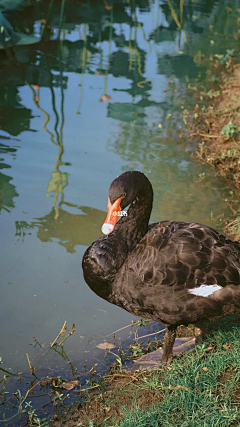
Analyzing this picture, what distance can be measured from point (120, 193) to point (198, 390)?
116 cm

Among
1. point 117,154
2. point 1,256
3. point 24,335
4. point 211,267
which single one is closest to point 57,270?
point 1,256

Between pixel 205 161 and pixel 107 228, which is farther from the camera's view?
pixel 205 161

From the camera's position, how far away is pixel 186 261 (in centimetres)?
281

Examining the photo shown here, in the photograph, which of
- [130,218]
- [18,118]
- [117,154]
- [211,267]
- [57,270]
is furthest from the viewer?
[18,118]

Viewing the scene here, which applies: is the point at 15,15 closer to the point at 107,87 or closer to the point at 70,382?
the point at 107,87

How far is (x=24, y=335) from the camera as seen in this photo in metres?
3.24

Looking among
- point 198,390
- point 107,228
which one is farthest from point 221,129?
point 198,390

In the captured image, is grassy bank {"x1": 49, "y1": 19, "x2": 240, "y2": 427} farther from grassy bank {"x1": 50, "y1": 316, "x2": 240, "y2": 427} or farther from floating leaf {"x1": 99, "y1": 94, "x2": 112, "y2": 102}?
floating leaf {"x1": 99, "y1": 94, "x2": 112, "y2": 102}

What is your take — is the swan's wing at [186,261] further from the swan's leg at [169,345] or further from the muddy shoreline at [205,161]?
the muddy shoreline at [205,161]

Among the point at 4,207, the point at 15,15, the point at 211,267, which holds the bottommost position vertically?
Answer: the point at 4,207

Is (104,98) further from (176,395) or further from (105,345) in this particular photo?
(176,395)

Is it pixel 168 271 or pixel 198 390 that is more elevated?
pixel 168 271

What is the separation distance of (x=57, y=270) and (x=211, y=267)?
1440 millimetres

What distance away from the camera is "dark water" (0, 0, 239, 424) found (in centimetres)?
346
